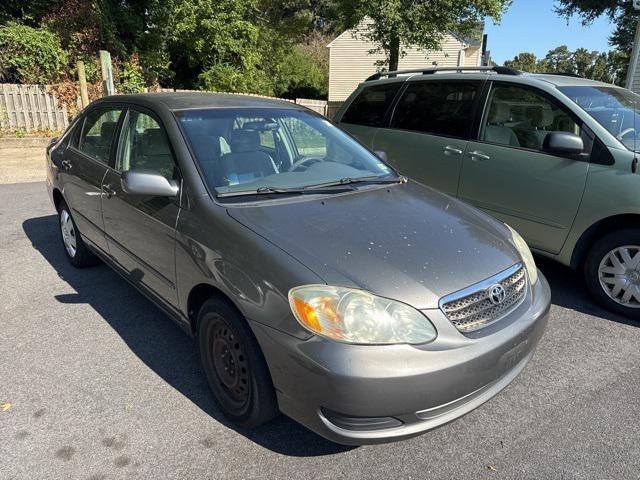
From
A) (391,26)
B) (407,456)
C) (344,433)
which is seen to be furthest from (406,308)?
(391,26)

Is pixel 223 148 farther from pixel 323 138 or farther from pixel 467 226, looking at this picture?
pixel 467 226

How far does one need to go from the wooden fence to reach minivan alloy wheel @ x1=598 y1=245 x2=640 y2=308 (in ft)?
44.8

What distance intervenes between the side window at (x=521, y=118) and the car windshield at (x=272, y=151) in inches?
63.4

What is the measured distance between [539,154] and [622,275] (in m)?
1.19

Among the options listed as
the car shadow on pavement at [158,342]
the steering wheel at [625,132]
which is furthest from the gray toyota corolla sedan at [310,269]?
the steering wheel at [625,132]

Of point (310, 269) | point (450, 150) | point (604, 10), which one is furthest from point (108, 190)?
point (604, 10)

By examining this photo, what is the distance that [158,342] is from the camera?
11.1 feet

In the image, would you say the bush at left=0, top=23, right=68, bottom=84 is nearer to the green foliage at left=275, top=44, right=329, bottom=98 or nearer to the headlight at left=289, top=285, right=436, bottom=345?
the green foliage at left=275, top=44, right=329, bottom=98

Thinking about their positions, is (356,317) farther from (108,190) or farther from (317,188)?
(108,190)

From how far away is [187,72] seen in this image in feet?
67.3

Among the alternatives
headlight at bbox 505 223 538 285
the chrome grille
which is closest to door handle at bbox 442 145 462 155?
headlight at bbox 505 223 538 285

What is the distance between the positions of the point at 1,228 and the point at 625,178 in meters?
6.59

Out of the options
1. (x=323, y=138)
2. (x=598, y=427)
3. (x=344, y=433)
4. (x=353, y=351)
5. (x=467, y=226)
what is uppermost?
(x=323, y=138)

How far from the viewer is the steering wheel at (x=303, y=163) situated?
129 inches
